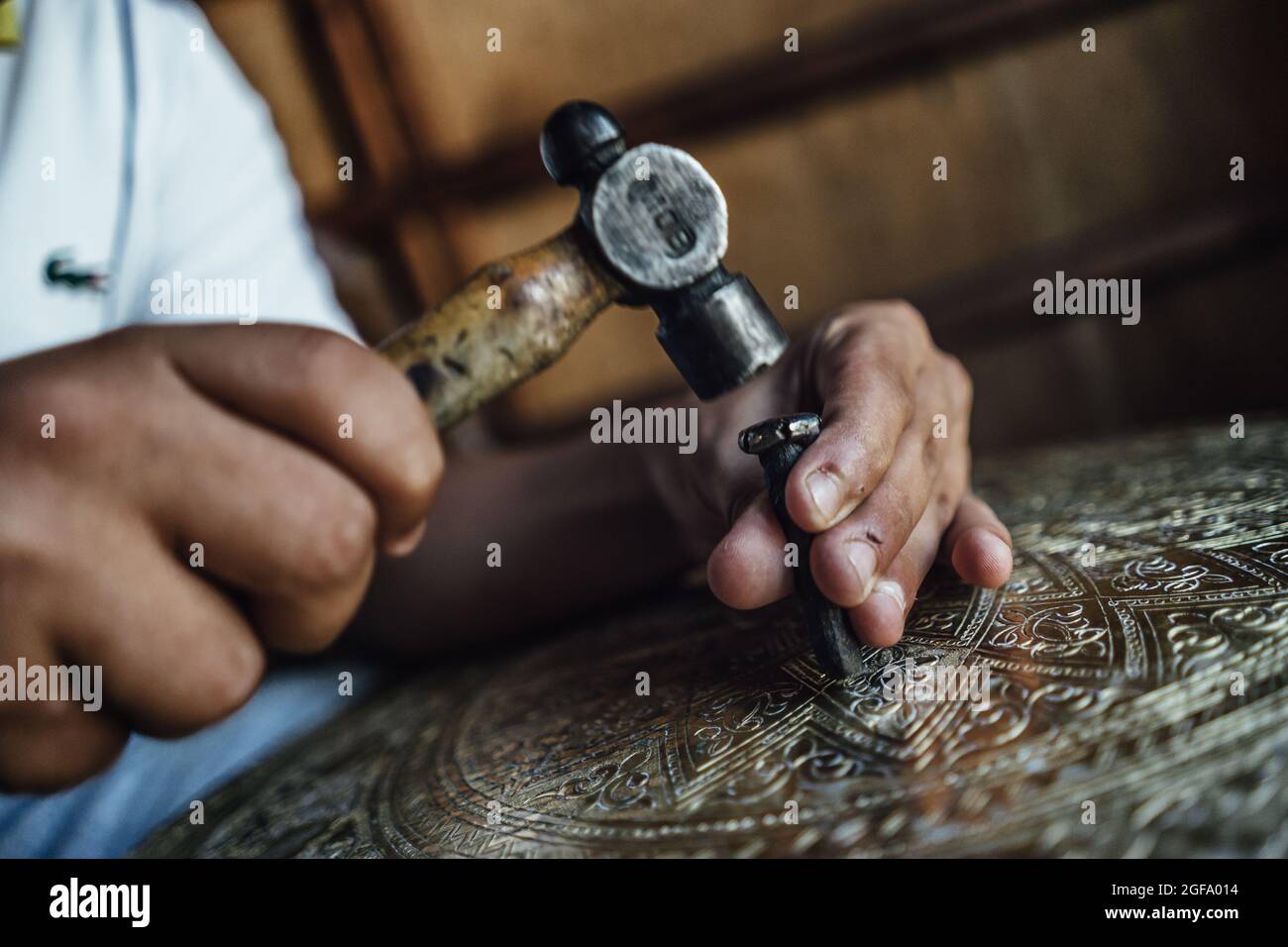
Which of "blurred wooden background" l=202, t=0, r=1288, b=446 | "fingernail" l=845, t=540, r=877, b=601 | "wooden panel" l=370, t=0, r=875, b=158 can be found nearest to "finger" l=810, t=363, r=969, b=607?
"fingernail" l=845, t=540, r=877, b=601

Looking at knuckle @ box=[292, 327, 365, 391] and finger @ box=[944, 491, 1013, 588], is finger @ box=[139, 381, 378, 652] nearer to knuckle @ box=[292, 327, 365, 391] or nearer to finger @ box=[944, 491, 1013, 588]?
knuckle @ box=[292, 327, 365, 391]

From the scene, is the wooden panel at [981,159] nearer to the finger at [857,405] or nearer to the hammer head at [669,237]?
the finger at [857,405]

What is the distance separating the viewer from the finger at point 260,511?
651mm

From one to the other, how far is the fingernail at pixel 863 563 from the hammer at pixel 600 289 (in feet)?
0.68

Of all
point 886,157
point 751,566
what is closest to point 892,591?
point 751,566

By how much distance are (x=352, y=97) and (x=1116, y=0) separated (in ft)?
6.05

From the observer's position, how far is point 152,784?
102 centimetres

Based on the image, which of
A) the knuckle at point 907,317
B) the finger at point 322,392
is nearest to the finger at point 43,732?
the finger at point 322,392

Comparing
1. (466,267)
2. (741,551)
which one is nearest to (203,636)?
(741,551)

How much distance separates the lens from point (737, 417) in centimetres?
99

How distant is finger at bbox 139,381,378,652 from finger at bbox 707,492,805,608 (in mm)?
303

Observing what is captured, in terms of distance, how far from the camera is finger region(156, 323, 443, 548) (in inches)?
25.8

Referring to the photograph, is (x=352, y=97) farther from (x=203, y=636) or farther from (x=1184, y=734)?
(x=1184, y=734)

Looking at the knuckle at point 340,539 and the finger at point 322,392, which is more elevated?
the finger at point 322,392
